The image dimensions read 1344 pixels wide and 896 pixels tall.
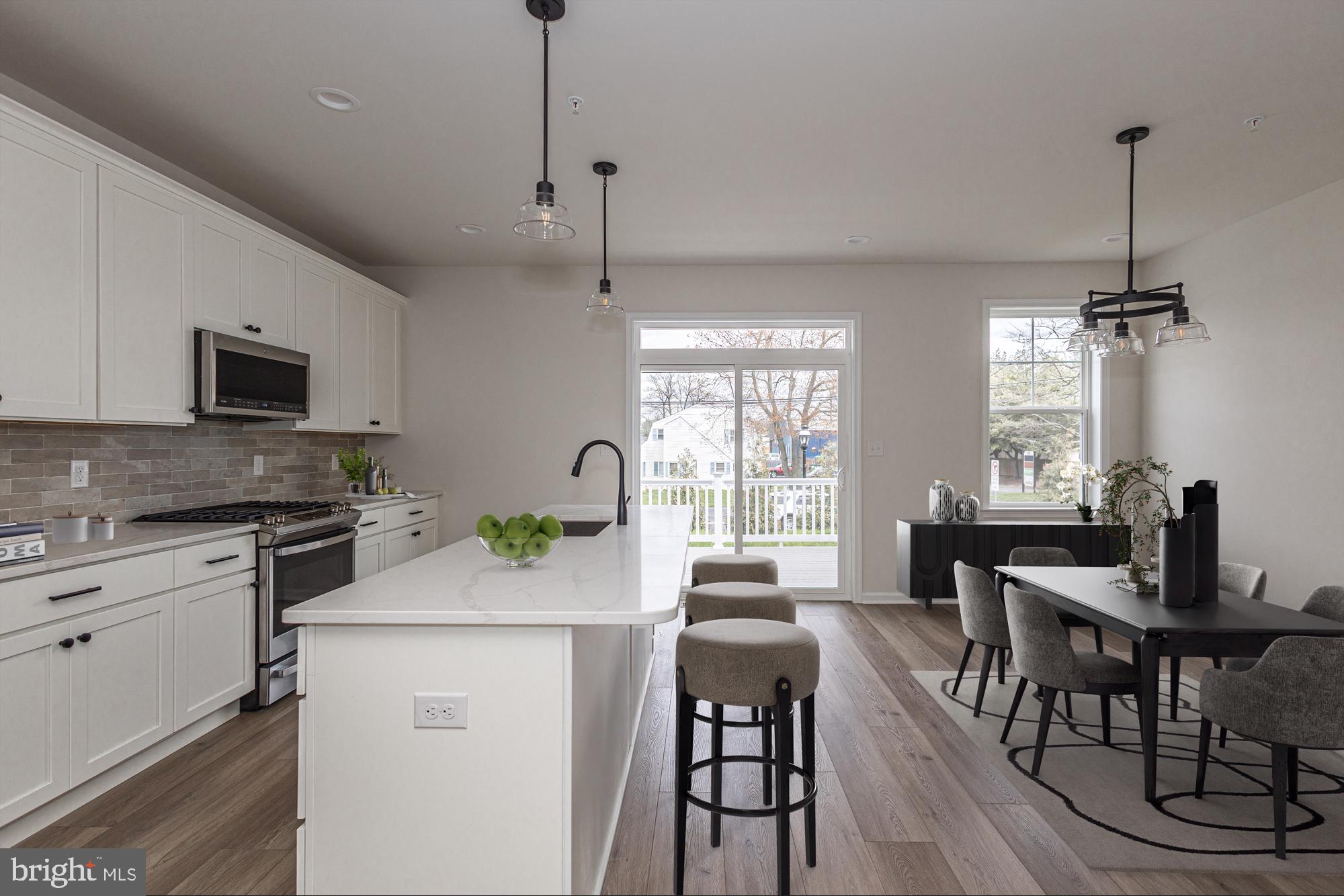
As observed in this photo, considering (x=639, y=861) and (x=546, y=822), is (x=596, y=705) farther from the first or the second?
(x=639, y=861)

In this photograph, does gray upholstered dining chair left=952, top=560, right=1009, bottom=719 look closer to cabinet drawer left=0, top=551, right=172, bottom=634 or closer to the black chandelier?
the black chandelier

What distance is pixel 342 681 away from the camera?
1.59 m

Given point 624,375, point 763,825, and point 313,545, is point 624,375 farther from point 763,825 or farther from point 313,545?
point 763,825

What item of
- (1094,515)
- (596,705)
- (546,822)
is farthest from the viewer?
(1094,515)

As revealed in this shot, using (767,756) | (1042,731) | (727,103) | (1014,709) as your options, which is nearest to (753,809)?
(767,756)

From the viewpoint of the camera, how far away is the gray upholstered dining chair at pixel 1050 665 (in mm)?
2549

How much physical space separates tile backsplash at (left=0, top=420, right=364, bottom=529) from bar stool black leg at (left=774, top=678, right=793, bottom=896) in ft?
9.56

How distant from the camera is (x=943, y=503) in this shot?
5.16m

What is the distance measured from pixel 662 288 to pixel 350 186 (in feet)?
7.84

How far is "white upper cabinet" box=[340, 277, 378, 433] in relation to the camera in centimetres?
459

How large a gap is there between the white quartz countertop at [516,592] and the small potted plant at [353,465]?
2.88 m

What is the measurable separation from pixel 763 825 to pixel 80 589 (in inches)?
94.9

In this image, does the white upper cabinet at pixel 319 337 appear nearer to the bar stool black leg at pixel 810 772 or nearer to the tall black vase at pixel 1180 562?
the bar stool black leg at pixel 810 772

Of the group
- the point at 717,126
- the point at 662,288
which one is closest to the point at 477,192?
the point at 717,126
